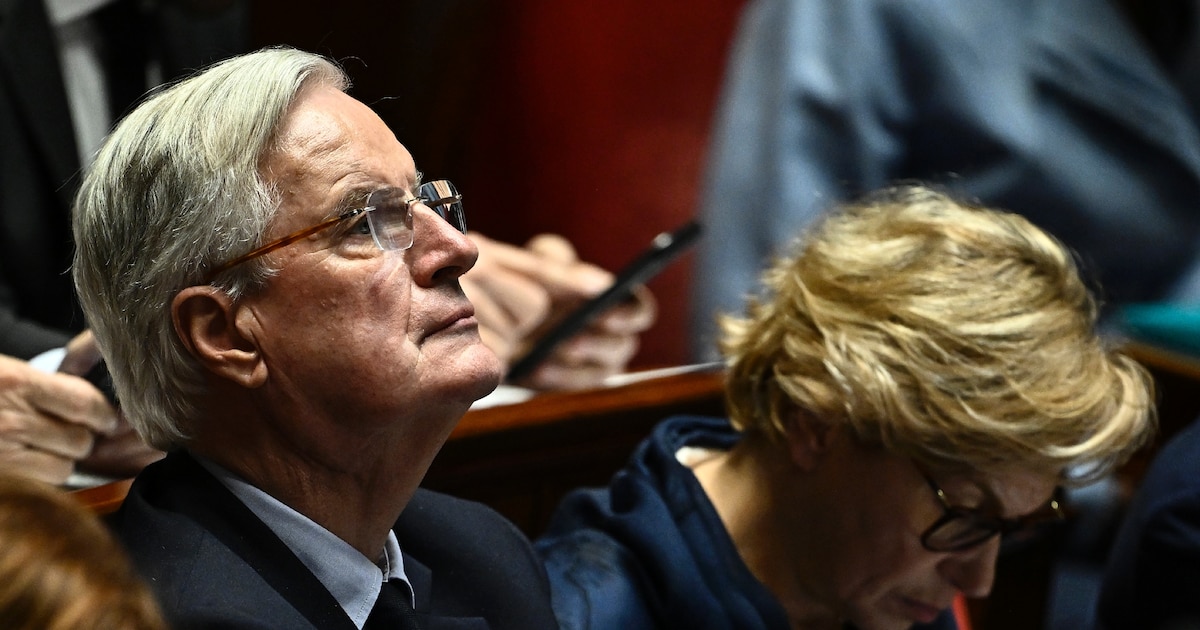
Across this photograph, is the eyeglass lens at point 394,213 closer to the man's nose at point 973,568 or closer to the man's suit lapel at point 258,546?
the man's suit lapel at point 258,546

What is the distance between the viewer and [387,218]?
3.18 ft

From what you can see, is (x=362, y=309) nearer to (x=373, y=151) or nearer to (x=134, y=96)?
(x=373, y=151)

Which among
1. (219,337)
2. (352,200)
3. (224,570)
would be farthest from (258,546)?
(352,200)

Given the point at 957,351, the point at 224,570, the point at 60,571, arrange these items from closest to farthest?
1. the point at 60,571
2. the point at 224,570
3. the point at 957,351

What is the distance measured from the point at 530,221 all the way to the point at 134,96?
35.1 inches

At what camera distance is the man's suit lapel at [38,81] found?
56.8 inches

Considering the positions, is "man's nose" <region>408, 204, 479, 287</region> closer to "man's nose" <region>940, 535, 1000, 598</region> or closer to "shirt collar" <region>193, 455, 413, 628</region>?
"shirt collar" <region>193, 455, 413, 628</region>

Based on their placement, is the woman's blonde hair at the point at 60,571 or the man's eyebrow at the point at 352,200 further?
the man's eyebrow at the point at 352,200

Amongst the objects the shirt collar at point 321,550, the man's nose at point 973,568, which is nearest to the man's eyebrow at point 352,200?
the shirt collar at point 321,550

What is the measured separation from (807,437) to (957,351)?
0.18 meters

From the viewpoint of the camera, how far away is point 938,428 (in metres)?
1.28

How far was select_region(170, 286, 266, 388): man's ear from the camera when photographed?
0.93 m

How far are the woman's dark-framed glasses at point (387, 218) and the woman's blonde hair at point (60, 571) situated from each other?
0.30 metres

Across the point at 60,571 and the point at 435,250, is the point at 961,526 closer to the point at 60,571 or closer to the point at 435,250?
the point at 435,250
